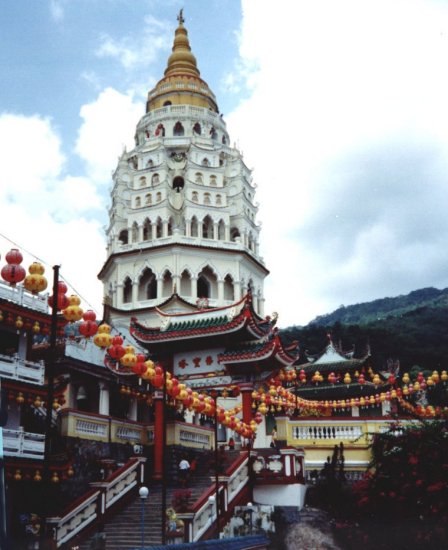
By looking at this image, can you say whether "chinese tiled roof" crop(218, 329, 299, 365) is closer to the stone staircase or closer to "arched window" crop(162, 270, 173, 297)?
the stone staircase

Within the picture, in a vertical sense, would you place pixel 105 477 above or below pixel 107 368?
below

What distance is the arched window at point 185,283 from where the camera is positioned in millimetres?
43656

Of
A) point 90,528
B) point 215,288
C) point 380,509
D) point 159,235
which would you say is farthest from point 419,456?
point 159,235

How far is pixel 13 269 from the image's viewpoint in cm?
1605

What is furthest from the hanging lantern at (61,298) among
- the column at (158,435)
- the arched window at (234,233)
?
the arched window at (234,233)

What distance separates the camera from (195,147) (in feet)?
159

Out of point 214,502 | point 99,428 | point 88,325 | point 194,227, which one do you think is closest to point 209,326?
point 99,428

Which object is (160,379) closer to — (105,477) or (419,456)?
(105,477)

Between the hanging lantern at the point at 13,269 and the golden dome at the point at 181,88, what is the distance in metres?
37.8

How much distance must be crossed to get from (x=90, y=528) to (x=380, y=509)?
26.8ft

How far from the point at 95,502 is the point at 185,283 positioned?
1032 inches

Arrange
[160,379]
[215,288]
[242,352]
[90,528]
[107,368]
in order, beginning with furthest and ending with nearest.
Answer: [215,288], [107,368], [242,352], [160,379], [90,528]

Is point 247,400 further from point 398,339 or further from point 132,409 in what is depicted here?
point 398,339

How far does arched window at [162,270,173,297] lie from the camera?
43688 millimetres
